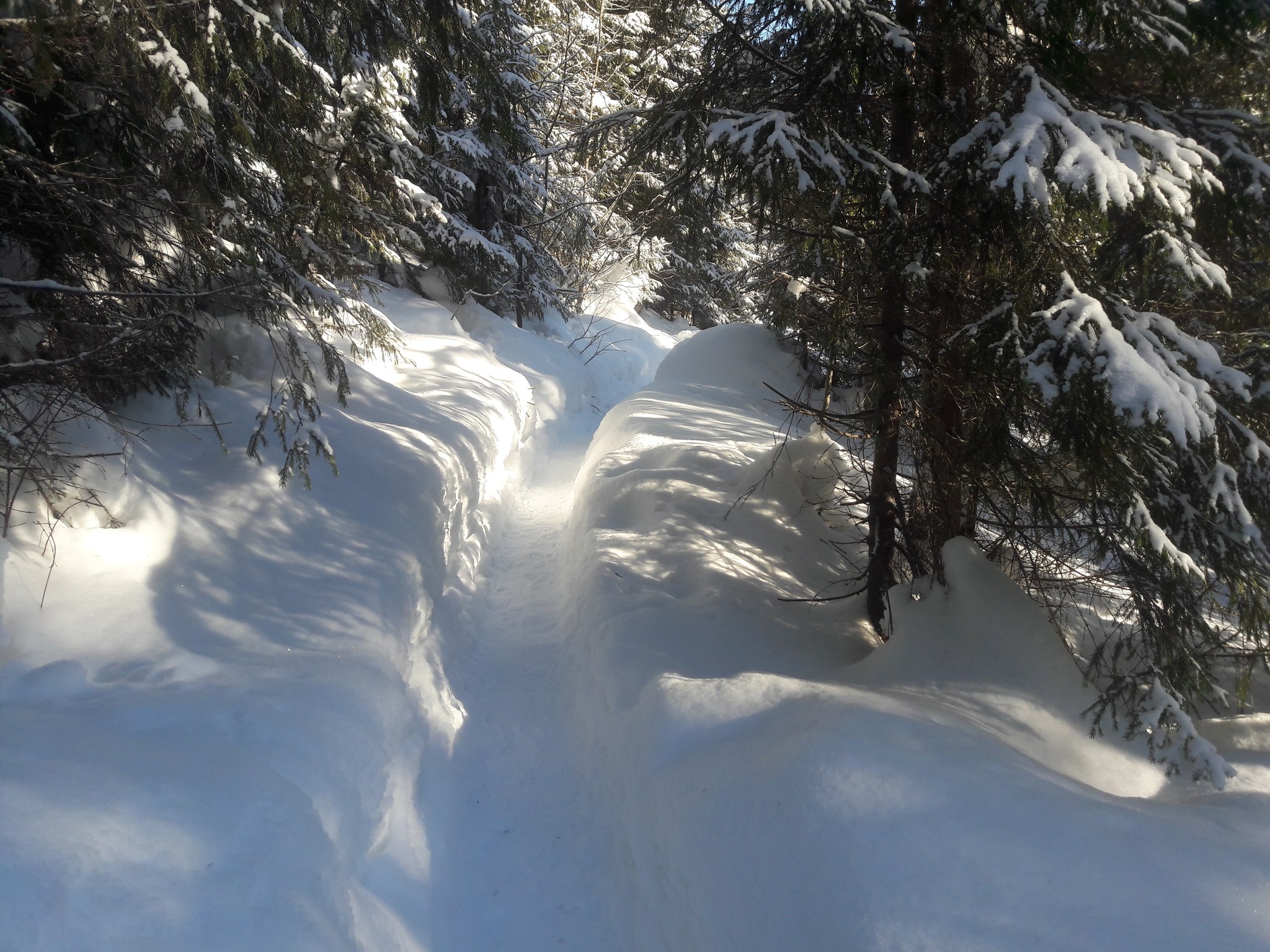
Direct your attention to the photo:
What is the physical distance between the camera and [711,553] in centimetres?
610

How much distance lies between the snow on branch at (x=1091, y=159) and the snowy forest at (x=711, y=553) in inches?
1.3

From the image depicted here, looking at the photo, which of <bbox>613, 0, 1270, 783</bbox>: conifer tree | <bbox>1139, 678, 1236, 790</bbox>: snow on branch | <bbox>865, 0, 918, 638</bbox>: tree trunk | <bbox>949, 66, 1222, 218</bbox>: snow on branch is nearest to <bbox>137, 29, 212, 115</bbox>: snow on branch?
<bbox>613, 0, 1270, 783</bbox>: conifer tree

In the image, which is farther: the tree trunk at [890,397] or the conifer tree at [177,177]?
the tree trunk at [890,397]

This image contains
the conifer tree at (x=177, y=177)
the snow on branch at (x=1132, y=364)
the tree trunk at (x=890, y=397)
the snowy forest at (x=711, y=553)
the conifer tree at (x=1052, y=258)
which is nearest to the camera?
the snowy forest at (x=711, y=553)

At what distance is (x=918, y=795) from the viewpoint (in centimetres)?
283

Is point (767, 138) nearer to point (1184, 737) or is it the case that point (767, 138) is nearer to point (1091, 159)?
point (1091, 159)

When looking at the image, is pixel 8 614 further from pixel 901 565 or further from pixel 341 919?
pixel 901 565

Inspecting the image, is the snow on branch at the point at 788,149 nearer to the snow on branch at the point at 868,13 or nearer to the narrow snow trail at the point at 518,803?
the snow on branch at the point at 868,13

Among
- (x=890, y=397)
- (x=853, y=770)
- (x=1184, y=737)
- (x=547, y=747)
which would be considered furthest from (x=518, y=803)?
(x=1184, y=737)

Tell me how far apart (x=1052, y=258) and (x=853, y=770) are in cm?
338

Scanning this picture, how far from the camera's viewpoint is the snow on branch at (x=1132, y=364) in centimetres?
314

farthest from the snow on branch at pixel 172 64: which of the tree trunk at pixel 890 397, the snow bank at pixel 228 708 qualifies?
the tree trunk at pixel 890 397

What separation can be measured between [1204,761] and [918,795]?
2373 mm

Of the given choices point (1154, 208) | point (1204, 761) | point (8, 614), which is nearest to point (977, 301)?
point (1154, 208)
